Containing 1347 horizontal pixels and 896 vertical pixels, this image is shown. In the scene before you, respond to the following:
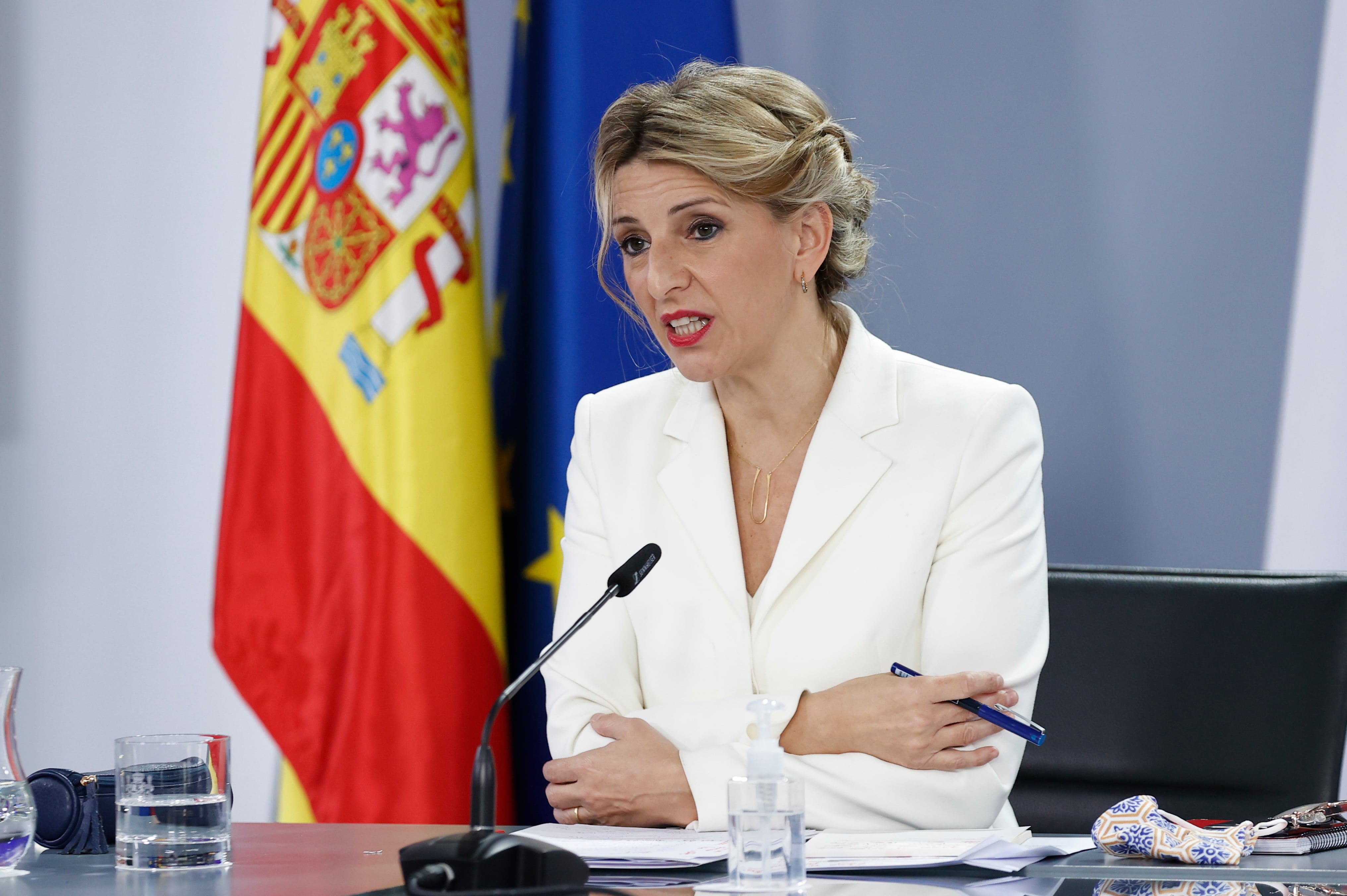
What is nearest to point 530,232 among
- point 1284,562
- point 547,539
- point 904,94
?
point 547,539

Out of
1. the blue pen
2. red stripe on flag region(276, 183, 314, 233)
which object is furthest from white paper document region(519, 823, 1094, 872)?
red stripe on flag region(276, 183, 314, 233)

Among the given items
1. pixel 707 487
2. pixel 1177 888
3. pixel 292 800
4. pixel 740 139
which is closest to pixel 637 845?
pixel 1177 888

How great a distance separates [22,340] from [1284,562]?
8.98ft

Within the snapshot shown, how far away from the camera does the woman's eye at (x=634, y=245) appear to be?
178 centimetres

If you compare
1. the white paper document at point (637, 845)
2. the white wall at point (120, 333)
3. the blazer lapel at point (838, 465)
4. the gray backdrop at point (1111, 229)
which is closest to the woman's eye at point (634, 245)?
the blazer lapel at point (838, 465)

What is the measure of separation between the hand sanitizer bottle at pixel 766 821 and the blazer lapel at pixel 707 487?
0.69 meters

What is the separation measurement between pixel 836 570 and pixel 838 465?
0.14 meters

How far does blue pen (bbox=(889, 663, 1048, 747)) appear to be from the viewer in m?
1.35

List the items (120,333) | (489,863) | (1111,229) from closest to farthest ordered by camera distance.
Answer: (489,863) < (1111,229) < (120,333)

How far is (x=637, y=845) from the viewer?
1196 millimetres

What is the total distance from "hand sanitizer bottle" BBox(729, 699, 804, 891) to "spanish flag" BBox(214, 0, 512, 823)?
4.63 ft

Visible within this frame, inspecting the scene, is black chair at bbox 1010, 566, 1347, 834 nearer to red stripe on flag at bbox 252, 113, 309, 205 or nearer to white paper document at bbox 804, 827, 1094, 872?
white paper document at bbox 804, 827, 1094, 872

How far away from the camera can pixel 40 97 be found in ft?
9.71

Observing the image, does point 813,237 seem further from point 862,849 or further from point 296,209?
point 296,209
